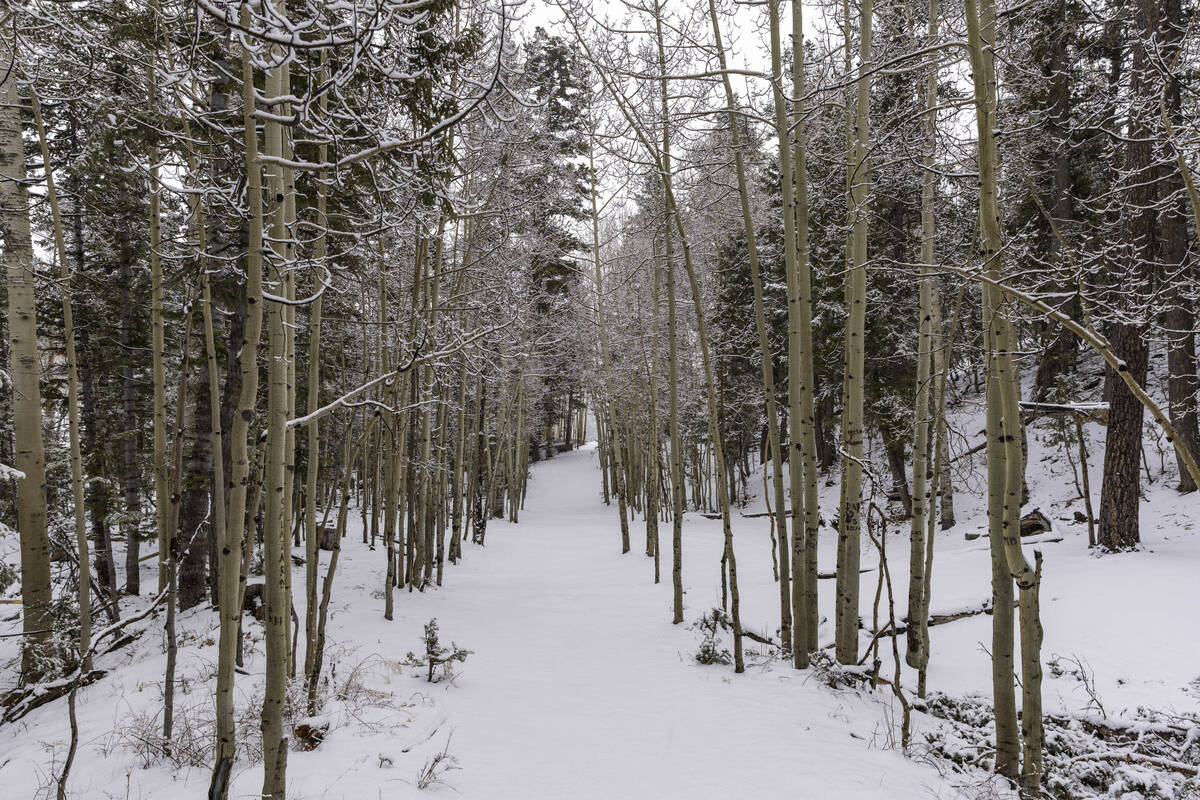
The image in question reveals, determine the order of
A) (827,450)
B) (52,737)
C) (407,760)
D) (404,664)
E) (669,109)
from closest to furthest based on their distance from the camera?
(407,760) < (52,737) < (404,664) < (669,109) < (827,450)

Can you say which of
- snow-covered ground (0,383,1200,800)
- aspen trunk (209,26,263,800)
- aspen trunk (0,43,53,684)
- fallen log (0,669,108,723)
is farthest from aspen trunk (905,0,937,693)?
aspen trunk (0,43,53,684)

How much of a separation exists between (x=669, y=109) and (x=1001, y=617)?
21.2ft

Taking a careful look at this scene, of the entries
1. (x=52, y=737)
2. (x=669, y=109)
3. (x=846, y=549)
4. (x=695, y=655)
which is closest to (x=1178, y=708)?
(x=846, y=549)

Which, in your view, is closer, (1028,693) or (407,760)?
(1028,693)

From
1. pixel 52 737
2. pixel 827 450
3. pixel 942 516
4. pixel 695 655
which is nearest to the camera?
pixel 52 737

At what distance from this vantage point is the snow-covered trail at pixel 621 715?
3668 mm

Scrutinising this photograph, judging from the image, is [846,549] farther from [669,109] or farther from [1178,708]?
[669,109]

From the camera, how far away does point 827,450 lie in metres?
20.1

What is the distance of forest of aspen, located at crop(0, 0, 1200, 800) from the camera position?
290 centimetres

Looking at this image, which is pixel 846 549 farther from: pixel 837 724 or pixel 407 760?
pixel 407 760

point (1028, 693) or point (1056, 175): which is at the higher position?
point (1056, 175)

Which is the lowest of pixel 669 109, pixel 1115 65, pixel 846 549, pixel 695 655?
pixel 695 655

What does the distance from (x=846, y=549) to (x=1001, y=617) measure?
2253 mm

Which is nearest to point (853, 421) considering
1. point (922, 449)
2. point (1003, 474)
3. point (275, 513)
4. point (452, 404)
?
point (922, 449)
